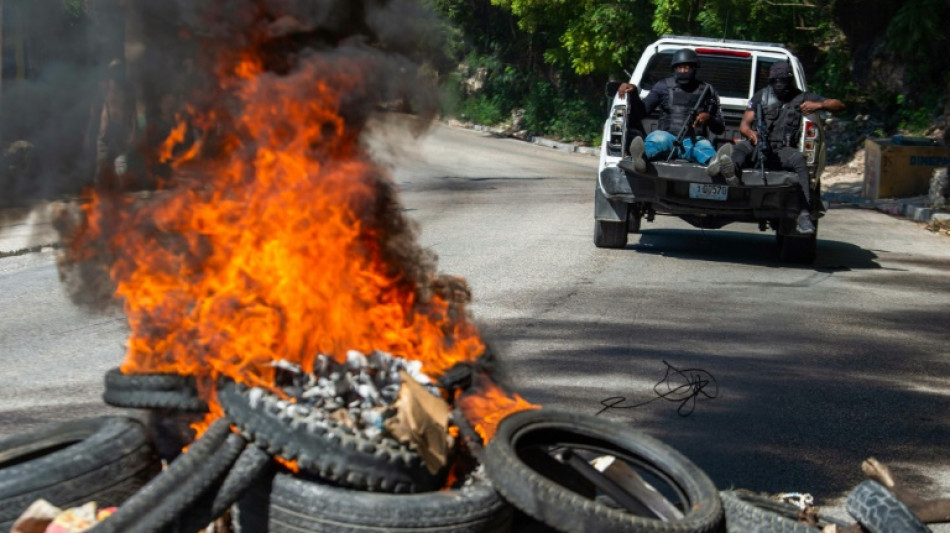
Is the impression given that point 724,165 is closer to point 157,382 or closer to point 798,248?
point 798,248

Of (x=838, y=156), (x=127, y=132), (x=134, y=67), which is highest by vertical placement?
(x=134, y=67)

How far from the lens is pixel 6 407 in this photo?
6023mm

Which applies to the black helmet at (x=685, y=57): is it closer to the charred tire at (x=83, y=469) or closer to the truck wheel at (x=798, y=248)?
the truck wheel at (x=798, y=248)

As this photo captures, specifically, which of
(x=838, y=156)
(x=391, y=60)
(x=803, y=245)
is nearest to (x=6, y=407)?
(x=391, y=60)

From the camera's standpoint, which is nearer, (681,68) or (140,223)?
(140,223)

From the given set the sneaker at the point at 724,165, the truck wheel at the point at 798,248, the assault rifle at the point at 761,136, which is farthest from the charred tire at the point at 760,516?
the truck wheel at the point at 798,248

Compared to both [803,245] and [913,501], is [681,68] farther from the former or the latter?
[913,501]

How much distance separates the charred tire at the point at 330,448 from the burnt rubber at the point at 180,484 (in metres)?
→ 0.08

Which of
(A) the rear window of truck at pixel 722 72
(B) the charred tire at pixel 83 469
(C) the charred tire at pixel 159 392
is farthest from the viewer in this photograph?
(A) the rear window of truck at pixel 722 72

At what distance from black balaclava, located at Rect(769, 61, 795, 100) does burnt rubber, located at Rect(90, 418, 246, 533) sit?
9745mm

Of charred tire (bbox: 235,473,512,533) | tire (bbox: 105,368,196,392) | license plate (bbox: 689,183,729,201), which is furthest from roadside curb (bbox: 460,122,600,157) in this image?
charred tire (bbox: 235,473,512,533)

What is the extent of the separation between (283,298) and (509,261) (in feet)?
24.5

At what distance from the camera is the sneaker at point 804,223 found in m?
11.3

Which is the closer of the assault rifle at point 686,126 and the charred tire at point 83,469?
the charred tire at point 83,469
